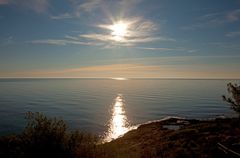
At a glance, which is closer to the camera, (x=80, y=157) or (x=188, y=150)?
(x=80, y=157)

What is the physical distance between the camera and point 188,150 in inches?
665

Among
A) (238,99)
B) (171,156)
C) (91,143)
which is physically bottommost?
(171,156)

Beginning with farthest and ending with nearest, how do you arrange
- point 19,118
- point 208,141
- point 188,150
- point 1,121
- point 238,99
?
point 19,118 → point 1,121 → point 238,99 → point 208,141 → point 188,150

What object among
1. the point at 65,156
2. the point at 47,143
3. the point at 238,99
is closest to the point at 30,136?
the point at 47,143

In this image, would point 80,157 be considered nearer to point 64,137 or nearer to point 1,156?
point 64,137

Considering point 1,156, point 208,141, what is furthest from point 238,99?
point 1,156

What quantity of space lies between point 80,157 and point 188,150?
7865 millimetres

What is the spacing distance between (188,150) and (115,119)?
5404 centimetres

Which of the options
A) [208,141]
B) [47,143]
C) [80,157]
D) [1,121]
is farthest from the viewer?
[1,121]

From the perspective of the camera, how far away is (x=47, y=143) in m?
14.9

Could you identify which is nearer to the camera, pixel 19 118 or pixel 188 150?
pixel 188 150

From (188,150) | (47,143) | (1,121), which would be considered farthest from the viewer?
(1,121)

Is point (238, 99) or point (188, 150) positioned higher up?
point (238, 99)

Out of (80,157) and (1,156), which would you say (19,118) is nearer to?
(1,156)
